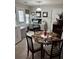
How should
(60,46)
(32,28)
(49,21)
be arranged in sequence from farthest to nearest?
(49,21)
(32,28)
(60,46)

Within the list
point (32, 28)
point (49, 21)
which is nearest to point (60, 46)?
point (32, 28)

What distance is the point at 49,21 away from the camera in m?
10.1
